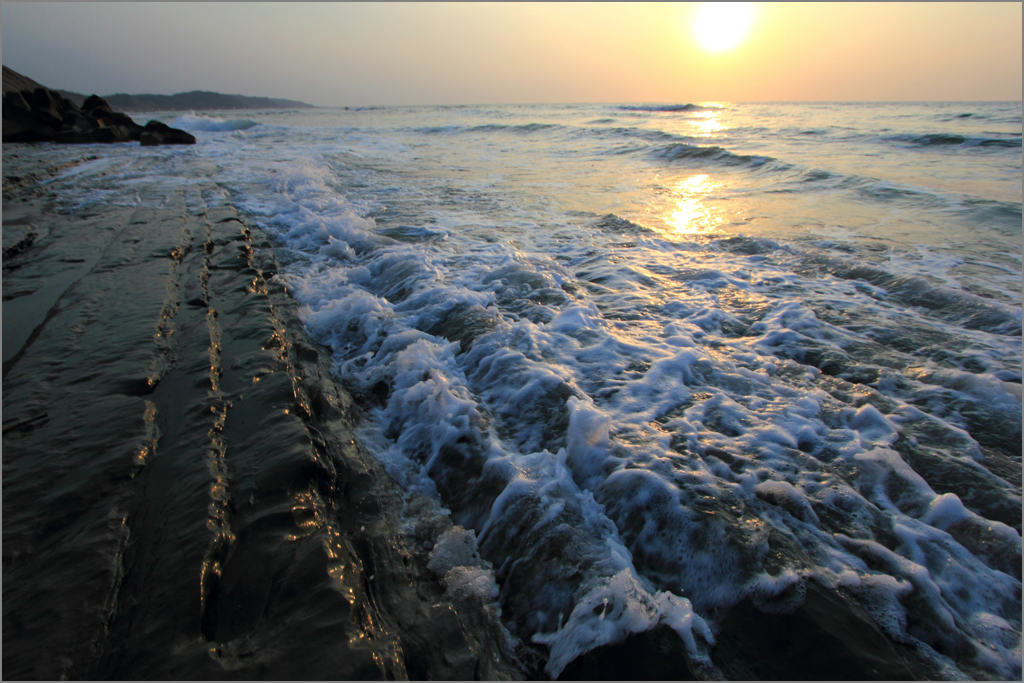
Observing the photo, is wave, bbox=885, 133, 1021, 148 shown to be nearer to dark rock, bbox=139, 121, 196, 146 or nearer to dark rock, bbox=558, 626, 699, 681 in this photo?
dark rock, bbox=558, 626, 699, 681

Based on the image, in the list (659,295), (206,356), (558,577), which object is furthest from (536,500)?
(659,295)

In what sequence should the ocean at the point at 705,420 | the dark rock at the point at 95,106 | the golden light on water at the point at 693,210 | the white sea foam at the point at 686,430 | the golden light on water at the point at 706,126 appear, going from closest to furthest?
1. the ocean at the point at 705,420
2. the white sea foam at the point at 686,430
3. the golden light on water at the point at 693,210
4. the golden light on water at the point at 706,126
5. the dark rock at the point at 95,106

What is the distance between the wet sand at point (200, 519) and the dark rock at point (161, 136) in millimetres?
24201

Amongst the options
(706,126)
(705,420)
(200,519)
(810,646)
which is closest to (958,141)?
(706,126)

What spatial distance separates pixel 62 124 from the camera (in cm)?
2341

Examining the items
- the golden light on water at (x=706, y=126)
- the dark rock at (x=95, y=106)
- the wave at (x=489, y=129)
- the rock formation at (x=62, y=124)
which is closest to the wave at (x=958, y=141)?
the golden light on water at (x=706, y=126)

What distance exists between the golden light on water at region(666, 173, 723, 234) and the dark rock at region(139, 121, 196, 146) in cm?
2519

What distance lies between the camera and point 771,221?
8555 mm

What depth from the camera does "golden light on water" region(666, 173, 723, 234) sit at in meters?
8.47

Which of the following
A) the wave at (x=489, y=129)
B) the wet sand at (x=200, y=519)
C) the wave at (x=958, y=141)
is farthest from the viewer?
the wave at (x=489, y=129)

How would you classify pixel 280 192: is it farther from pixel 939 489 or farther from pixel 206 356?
pixel 939 489

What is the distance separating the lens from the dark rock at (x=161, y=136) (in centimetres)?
2275

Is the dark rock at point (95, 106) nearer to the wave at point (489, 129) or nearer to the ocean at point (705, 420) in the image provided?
the wave at point (489, 129)

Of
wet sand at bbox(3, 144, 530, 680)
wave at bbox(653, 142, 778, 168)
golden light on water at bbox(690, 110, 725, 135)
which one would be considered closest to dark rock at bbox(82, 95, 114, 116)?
wave at bbox(653, 142, 778, 168)
